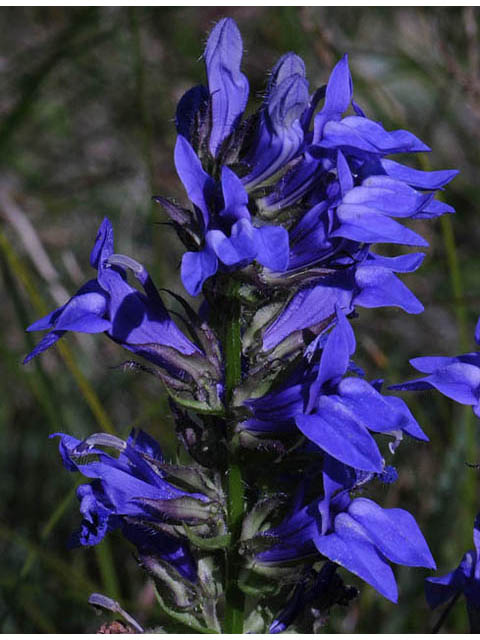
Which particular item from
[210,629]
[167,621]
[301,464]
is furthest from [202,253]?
[167,621]

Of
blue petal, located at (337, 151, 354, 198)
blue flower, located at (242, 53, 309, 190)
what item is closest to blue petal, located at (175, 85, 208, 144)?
blue flower, located at (242, 53, 309, 190)

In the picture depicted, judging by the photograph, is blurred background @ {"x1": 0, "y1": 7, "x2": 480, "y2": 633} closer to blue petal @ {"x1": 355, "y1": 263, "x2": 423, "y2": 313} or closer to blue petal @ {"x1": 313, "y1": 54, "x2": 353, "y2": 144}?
blue petal @ {"x1": 355, "y1": 263, "x2": 423, "y2": 313}

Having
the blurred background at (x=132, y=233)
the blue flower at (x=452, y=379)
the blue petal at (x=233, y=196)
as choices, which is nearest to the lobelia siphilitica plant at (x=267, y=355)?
the blue petal at (x=233, y=196)

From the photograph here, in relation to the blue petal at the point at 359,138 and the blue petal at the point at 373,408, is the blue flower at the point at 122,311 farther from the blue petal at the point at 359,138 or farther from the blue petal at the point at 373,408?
the blue petal at the point at 359,138

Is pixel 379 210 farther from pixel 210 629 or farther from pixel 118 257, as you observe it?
pixel 210 629

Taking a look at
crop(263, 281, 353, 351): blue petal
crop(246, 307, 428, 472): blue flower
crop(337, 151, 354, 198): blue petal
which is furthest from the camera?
crop(263, 281, 353, 351): blue petal
